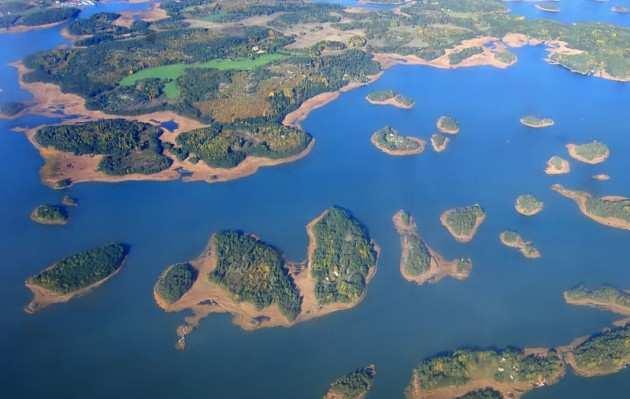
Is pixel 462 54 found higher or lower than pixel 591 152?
higher

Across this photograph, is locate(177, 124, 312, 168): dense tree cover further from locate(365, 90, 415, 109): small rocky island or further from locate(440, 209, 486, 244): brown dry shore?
locate(440, 209, 486, 244): brown dry shore

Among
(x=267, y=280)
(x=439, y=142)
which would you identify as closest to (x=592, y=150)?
(x=439, y=142)

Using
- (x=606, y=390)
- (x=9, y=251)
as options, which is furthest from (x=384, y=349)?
(x=9, y=251)

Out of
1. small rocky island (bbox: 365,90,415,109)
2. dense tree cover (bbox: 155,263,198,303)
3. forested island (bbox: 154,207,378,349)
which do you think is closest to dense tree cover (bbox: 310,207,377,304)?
forested island (bbox: 154,207,378,349)

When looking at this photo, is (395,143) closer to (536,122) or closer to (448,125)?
(448,125)

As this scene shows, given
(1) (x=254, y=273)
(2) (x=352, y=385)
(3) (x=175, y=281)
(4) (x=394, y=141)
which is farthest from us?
(4) (x=394, y=141)
